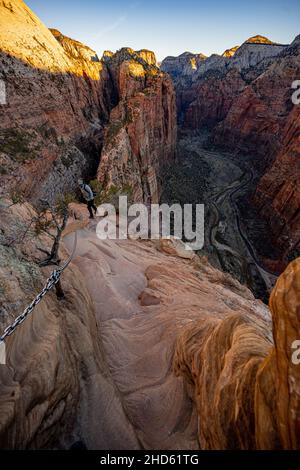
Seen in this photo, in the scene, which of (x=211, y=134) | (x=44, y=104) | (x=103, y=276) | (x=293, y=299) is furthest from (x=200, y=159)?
(x=293, y=299)

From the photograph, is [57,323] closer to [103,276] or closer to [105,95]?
[103,276]

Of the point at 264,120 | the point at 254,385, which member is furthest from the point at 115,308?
the point at 264,120

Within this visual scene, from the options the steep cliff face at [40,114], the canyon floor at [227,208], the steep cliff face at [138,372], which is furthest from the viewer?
the canyon floor at [227,208]

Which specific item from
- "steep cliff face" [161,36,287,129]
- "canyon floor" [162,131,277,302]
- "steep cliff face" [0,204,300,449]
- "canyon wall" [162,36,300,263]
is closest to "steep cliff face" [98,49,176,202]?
"canyon floor" [162,131,277,302]

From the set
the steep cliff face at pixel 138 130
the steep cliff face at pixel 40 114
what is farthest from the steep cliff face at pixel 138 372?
the steep cliff face at pixel 138 130

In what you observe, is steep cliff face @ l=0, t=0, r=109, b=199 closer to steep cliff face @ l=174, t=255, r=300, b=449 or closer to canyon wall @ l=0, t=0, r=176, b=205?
canyon wall @ l=0, t=0, r=176, b=205

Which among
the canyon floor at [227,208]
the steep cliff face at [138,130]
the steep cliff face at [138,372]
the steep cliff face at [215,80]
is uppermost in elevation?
the steep cliff face at [215,80]

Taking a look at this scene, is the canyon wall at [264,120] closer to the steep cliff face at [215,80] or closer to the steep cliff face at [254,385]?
the steep cliff face at [215,80]

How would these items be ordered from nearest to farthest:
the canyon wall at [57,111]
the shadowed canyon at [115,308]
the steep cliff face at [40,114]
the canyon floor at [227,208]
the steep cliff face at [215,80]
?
the shadowed canyon at [115,308]
the steep cliff face at [40,114]
the canyon wall at [57,111]
the canyon floor at [227,208]
the steep cliff face at [215,80]
